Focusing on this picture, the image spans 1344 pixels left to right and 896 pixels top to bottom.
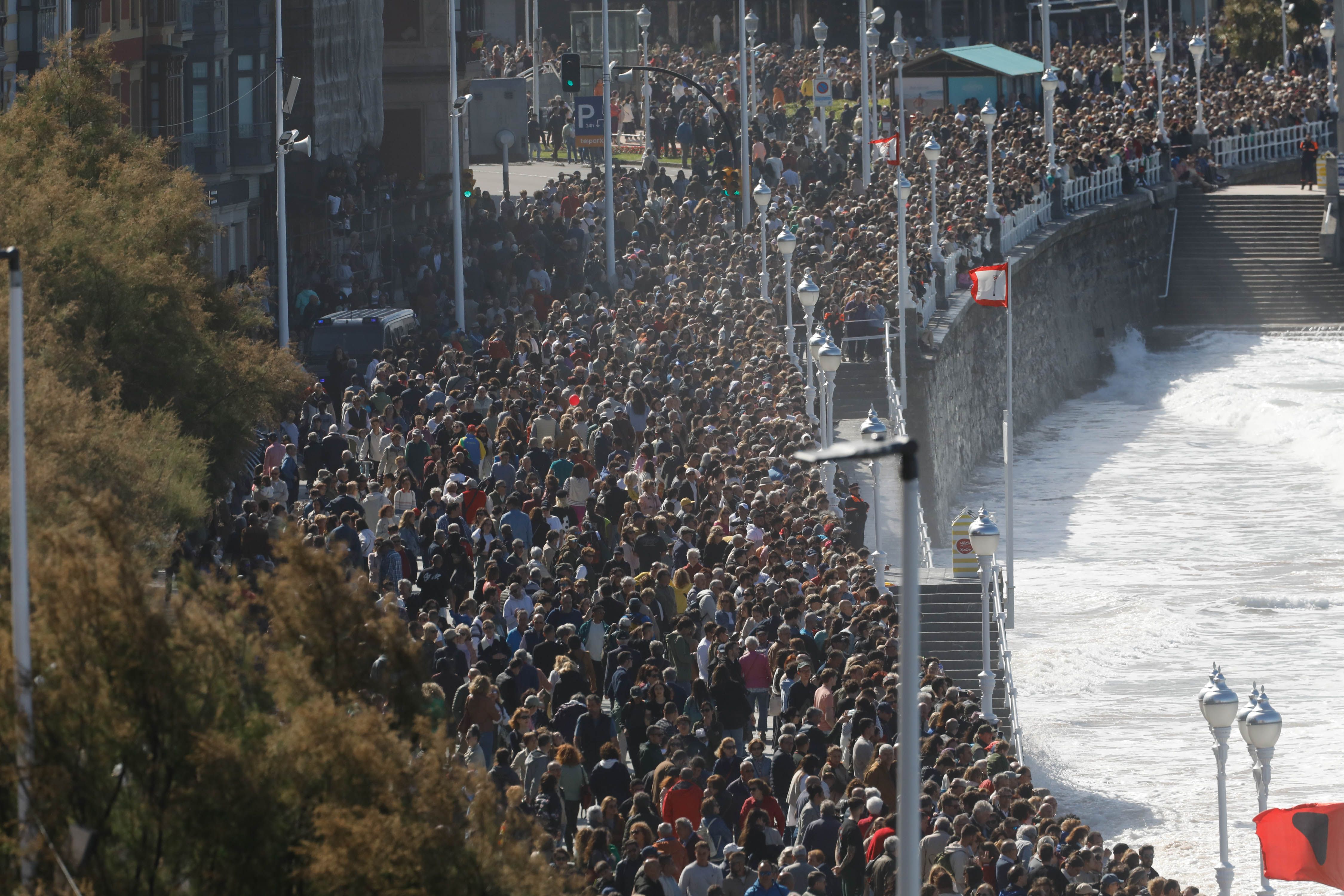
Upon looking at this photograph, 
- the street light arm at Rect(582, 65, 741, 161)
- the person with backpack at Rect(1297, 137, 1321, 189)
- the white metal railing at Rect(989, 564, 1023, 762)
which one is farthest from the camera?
the person with backpack at Rect(1297, 137, 1321, 189)

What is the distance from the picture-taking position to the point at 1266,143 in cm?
5909

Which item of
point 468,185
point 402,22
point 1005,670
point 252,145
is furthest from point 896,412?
point 402,22

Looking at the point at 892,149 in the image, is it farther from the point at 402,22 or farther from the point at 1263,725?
the point at 1263,725

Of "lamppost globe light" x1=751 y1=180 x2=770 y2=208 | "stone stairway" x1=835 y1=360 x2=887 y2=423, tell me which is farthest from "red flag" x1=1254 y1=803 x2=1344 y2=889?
"lamppost globe light" x1=751 y1=180 x2=770 y2=208

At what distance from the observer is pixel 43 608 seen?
8.51m

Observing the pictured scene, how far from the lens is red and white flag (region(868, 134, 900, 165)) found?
34.5 metres

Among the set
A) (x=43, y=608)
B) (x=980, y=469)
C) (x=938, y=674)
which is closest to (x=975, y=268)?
(x=980, y=469)

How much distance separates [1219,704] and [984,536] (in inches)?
233

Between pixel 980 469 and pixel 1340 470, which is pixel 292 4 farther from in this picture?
pixel 1340 470

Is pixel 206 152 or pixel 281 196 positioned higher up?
pixel 206 152

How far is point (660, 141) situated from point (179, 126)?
17.4 meters

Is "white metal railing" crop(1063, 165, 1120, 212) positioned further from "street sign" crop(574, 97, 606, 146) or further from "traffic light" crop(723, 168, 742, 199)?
"street sign" crop(574, 97, 606, 146)

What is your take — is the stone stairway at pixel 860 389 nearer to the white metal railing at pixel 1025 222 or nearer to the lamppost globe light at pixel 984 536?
the white metal railing at pixel 1025 222

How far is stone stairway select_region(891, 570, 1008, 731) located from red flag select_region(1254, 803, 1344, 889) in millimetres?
8945
